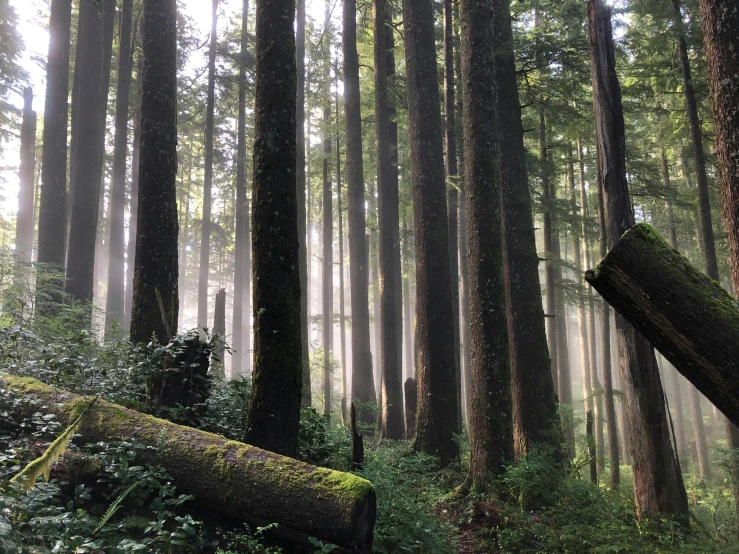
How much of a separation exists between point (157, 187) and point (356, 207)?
10.6 m

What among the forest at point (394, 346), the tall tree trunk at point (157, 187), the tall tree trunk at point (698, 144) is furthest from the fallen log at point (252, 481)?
the tall tree trunk at point (698, 144)

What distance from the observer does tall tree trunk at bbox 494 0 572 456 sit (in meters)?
9.79

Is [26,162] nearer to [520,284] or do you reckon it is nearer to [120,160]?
[120,160]

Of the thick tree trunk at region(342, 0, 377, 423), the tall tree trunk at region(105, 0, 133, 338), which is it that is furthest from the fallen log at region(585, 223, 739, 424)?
the tall tree trunk at region(105, 0, 133, 338)

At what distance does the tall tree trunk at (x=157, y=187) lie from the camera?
26.6 feet

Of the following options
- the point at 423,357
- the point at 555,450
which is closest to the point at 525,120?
the point at 423,357

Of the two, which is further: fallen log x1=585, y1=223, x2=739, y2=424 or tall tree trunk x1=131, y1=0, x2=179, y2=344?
tall tree trunk x1=131, y1=0, x2=179, y2=344

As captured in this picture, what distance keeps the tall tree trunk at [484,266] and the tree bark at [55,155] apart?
440 inches

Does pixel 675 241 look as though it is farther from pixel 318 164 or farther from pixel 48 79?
pixel 48 79

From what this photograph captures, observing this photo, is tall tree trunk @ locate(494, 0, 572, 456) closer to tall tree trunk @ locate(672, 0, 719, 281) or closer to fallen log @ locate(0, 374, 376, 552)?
fallen log @ locate(0, 374, 376, 552)

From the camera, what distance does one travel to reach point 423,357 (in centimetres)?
1049

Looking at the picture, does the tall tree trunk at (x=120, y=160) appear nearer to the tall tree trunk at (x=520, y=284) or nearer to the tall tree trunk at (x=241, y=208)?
the tall tree trunk at (x=241, y=208)

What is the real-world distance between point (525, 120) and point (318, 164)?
36.1ft

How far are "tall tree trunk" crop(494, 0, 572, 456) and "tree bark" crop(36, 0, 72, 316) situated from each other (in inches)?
461
